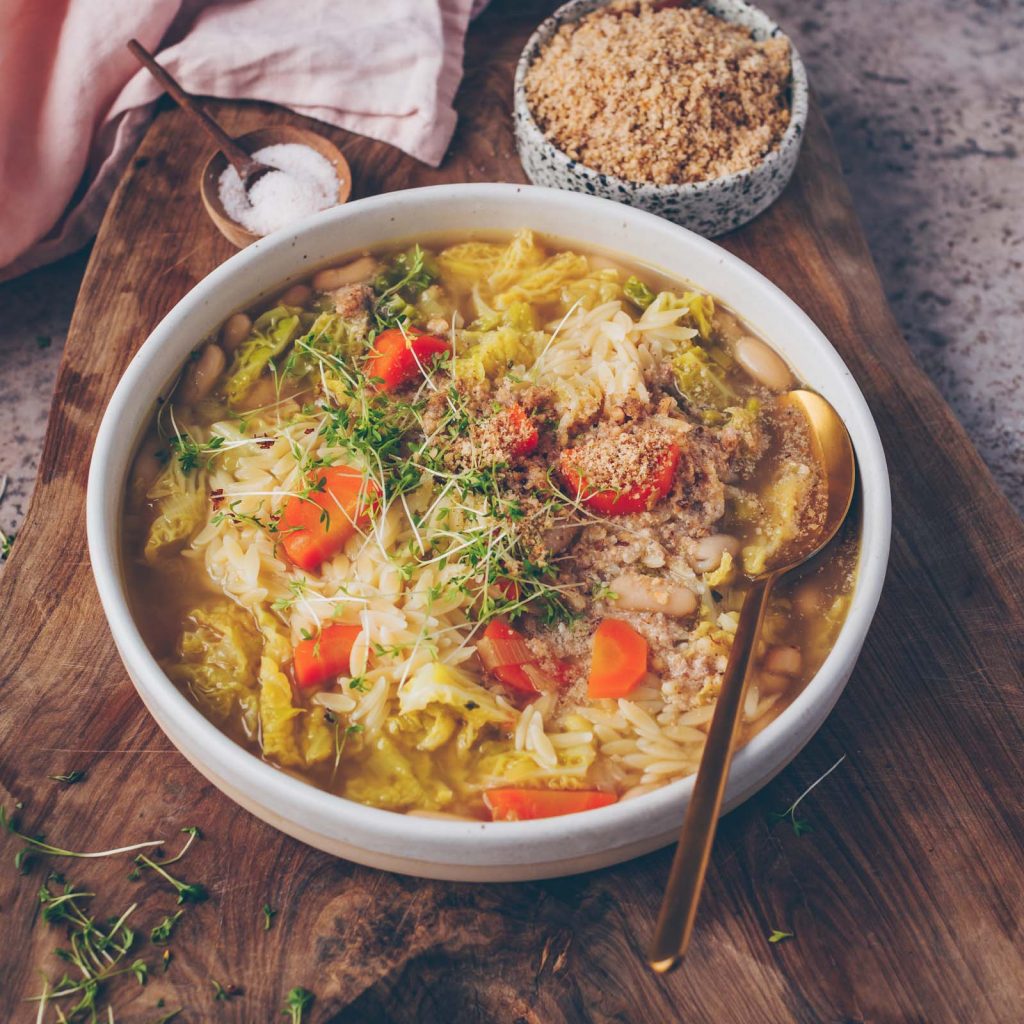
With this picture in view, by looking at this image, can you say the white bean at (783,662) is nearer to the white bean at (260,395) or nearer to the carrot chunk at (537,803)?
the carrot chunk at (537,803)

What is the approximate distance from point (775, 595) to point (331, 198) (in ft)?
8.14

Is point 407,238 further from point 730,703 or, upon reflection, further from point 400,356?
point 730,703

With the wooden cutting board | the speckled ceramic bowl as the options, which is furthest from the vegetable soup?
the speckled ceramic bowl

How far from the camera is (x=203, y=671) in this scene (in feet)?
11.0

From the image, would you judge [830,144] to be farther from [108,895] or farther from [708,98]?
[108,895]

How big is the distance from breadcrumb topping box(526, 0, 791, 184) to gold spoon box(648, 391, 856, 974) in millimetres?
1193

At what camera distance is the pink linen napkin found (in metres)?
4.68

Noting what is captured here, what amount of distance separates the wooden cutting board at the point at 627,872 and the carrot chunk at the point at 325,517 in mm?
710

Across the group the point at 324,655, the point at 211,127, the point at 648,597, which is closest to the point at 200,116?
the point at 211,127

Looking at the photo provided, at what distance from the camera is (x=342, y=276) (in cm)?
414

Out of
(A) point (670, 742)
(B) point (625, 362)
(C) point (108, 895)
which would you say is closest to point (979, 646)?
(A) point (670, 742)

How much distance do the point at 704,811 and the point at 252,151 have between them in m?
3.41

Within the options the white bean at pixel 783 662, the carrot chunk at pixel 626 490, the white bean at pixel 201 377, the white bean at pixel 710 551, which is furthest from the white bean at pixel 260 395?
the white bean at pixel 783 662

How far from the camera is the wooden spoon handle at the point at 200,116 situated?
14.8 feet
